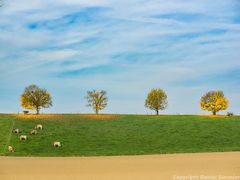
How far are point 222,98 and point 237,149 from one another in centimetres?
3257

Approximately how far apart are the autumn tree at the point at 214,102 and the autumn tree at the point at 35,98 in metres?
25.5

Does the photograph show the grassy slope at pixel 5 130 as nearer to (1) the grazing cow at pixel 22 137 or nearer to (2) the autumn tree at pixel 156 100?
(1) the grazing cow at pixel 22 137

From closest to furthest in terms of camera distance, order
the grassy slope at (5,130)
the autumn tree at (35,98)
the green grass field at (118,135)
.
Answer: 1. the green grass field at (118,135)
2. the grassy slope at (5,130)
3. the autumn tree at (35,98)

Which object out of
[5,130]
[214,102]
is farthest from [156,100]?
[5,130]

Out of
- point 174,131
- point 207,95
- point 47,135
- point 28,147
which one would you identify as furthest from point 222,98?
point 28,147

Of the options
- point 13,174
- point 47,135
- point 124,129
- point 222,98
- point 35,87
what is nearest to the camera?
point 13,174

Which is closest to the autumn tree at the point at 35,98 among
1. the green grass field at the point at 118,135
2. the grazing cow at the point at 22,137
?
the green grass field at the point at 118,135

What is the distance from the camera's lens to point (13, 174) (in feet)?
65.1

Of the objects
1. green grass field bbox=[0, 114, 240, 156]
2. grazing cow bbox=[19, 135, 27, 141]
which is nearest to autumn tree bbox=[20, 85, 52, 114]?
green grass field bbox=[0, 114, 240, 156]

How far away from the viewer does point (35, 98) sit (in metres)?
62.1

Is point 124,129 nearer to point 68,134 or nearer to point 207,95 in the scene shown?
point 68,134

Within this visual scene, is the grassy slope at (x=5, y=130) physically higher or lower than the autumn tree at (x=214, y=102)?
lower

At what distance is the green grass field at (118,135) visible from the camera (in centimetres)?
3903

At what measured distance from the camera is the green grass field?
128 ft
